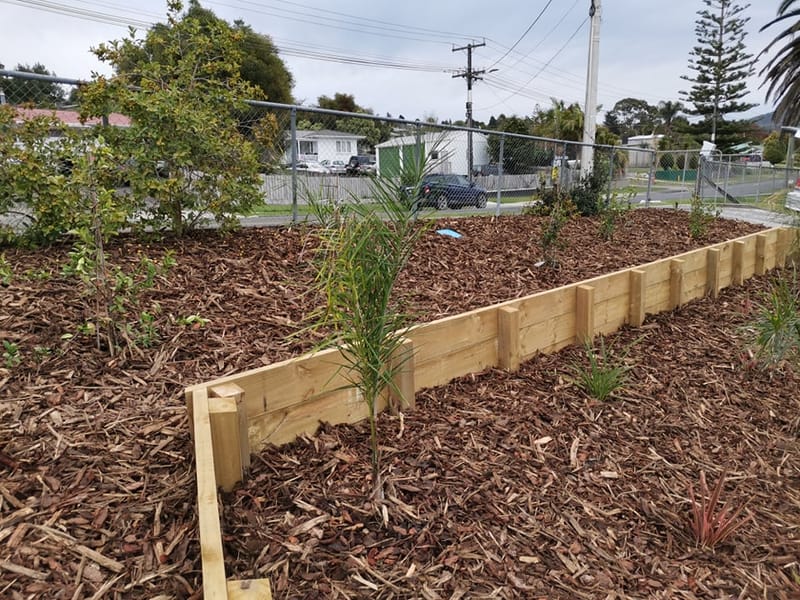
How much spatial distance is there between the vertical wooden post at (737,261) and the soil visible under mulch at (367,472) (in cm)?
228

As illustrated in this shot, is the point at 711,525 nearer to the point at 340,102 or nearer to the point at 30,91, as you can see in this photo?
the point at 30,91

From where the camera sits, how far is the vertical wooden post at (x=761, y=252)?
641 centimetres

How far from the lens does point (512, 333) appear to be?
3.35m

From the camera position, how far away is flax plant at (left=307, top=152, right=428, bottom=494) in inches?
78.5

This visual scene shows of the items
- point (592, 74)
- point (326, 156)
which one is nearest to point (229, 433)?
point (326, 156)

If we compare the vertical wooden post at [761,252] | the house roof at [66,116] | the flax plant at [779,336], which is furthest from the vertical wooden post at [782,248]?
the house roof at [66,116]

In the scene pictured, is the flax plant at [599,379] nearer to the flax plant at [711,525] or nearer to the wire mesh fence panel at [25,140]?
the flax plant at [711,525]

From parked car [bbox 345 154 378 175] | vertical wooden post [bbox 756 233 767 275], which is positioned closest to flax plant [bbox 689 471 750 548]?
parked car [bbox 345 154 378 175]

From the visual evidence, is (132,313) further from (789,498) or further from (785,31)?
(785,31)

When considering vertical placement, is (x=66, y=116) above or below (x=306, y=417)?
above

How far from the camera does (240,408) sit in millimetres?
2076

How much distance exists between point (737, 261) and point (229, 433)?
582cm

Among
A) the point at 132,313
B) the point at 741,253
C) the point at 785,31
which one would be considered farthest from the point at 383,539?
the point at 785,31

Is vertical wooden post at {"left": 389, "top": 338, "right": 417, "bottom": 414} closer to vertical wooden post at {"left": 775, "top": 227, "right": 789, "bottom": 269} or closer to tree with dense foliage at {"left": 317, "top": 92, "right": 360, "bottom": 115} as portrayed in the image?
vertical wooden post at {"left": 775, "top": 227, "right": 789, "bottom": 269}
